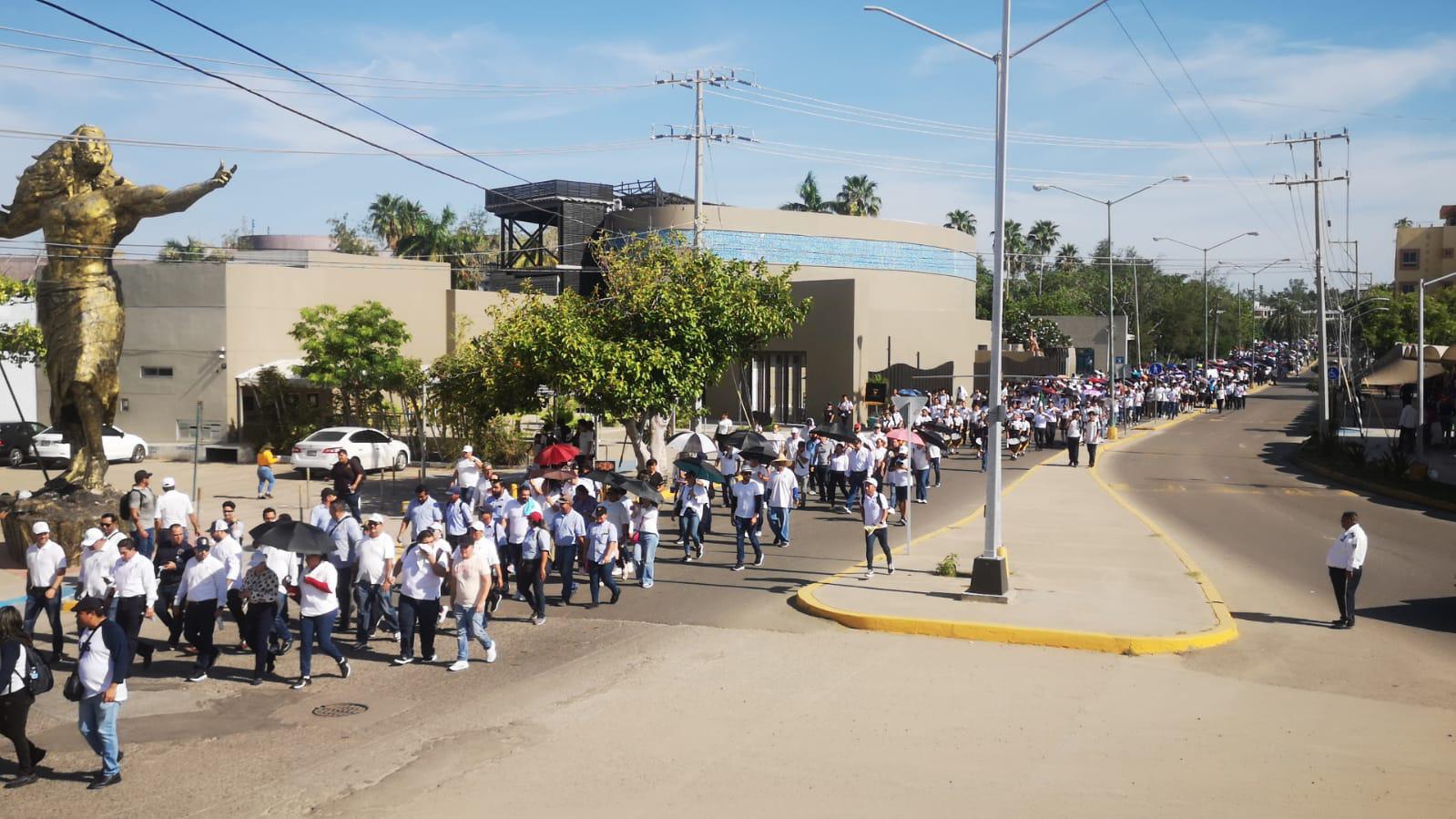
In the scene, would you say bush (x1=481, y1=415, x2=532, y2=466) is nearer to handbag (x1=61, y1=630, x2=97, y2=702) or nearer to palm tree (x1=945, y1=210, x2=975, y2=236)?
handbag (x1=61, y1=630, x2=97, y2=702)

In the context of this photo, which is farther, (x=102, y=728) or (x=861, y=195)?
(x=861, y=195)

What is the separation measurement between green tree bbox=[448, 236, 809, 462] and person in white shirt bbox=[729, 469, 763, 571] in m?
6.56

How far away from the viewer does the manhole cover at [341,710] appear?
9.95 metres

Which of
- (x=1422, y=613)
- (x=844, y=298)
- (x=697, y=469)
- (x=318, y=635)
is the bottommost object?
(x=1422, y=613)

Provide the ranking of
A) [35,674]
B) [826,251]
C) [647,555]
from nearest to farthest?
1. [35,674]
2. [647,555]
3. [826,251]

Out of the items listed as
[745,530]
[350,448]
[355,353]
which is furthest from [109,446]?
[745,530]

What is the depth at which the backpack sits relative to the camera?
8164 millimetres

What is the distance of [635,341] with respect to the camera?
2420 cm

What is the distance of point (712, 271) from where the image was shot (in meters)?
26.2

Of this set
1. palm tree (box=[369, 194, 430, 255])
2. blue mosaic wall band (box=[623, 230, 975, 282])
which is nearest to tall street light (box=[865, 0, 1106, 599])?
blue mosaic wall band (box=[623, 230, 975, 282])

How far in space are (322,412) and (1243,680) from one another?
28486 millimetres

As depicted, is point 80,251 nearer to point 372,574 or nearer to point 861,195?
point 372,574

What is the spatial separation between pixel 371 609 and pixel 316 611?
1.54m

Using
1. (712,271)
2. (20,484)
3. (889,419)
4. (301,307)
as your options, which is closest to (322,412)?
(301,307)
